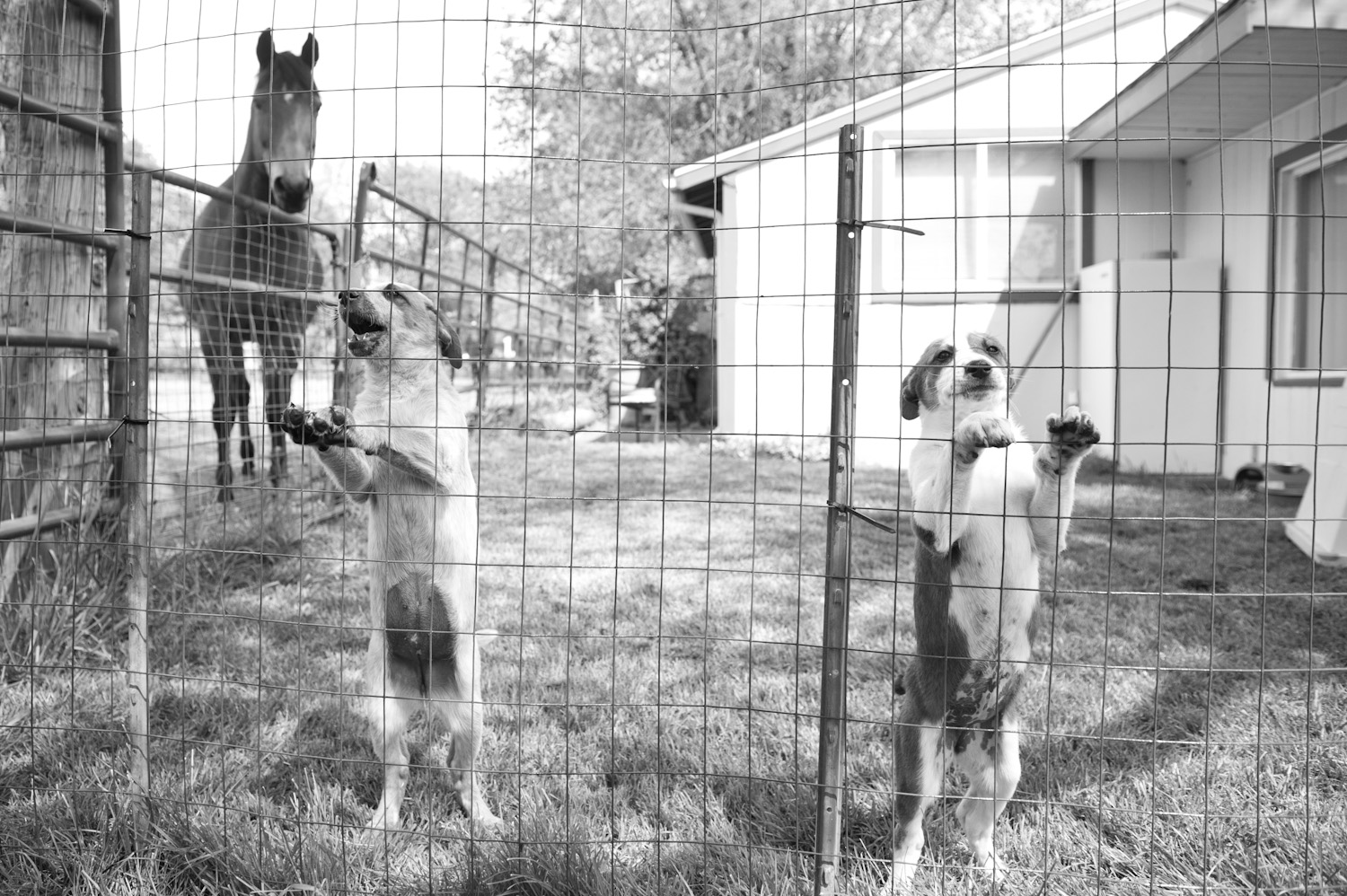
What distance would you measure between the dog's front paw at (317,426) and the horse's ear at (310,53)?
5553mm

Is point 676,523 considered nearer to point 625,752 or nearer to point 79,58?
point 625,752

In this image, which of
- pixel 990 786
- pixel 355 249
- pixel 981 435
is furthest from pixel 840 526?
pixel 355 249

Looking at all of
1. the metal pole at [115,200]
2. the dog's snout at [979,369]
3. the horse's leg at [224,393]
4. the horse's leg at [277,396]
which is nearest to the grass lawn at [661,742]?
the dog's snout at [979,369]

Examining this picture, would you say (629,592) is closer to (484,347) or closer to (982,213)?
(484,347)

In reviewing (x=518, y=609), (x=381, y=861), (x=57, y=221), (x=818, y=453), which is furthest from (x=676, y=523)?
(x=381, y=861)

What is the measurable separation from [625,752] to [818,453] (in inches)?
341

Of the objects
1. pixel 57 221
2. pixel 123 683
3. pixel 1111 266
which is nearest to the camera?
pixel 123 683

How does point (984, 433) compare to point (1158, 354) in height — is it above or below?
below

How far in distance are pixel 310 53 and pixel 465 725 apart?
20.4ft

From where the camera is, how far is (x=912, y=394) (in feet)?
10.2

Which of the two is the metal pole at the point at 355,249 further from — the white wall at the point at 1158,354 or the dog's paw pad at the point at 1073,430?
the white wall at the point at 1158,354

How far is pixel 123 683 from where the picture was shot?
4004 millimetres

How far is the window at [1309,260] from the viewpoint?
8406 mm

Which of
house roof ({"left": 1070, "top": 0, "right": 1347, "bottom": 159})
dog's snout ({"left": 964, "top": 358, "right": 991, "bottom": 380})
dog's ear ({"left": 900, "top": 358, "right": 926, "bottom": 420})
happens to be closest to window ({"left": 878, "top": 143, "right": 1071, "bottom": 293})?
house roof ({"left": 1070, "top": 0, "right": 1347, "bottom": 159})
